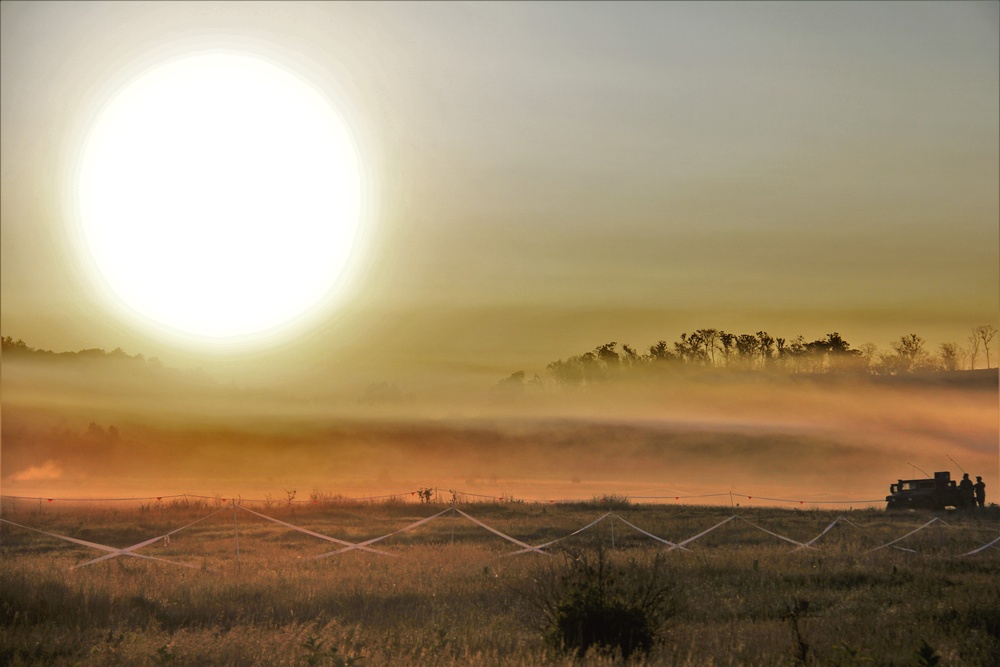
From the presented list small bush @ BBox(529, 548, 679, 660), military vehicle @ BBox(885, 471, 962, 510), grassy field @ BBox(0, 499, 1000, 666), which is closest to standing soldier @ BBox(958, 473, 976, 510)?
military vehicle @ BBox(885, 471, 962, 510)

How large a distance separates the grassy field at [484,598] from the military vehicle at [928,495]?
16627mm

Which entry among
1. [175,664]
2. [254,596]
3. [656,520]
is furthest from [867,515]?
[175,664]

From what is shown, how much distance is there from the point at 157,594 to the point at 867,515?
37.5 metres

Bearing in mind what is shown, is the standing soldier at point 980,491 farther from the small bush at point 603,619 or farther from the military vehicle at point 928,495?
the small bush at point 603,619

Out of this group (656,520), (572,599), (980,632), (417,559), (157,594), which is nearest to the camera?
(572,599)

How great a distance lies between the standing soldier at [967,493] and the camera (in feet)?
170

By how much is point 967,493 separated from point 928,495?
7.09ft

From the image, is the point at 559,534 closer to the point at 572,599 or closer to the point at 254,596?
the point at 254,596

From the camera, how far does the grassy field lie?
13344 millimetres

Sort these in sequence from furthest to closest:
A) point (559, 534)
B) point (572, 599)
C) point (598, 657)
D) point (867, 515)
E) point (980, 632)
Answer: point (867, 515) → point (559, 534) → point (980, 632) → point (572, 599) → point (598, 657)

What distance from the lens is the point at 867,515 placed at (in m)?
46.3

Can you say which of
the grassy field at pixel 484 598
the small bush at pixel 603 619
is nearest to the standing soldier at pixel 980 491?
the grassy field at pixel 484 598

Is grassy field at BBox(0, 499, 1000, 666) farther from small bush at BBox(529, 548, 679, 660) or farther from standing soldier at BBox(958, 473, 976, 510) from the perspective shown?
standing soldier at BBox(958, 473, 976, 510)

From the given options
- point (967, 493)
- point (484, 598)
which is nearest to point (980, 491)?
point (967, 493)
